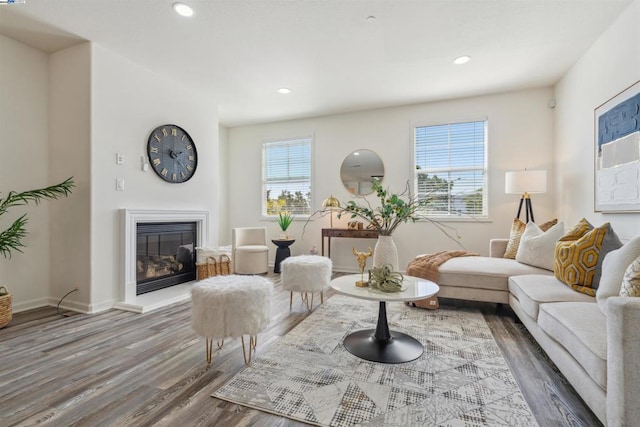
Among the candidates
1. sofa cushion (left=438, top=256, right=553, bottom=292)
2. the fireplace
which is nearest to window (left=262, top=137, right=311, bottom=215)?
the fireplace

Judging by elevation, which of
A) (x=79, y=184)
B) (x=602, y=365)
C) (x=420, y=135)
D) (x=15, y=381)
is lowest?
(x=15, y=381)

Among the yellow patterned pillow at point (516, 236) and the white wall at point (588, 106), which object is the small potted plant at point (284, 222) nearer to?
the yellow patterned pillow at point (516, 236)

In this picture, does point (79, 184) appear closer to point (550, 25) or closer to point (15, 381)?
point (15, 381)

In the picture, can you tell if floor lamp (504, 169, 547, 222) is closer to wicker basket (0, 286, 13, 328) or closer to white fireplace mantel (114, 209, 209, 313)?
white fireplace mantel (114, 209, 209, 313)

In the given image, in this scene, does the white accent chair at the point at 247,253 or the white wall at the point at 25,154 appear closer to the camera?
the white wall at the point at 25,154

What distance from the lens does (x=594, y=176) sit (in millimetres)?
2900

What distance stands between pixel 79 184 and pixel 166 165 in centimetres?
90

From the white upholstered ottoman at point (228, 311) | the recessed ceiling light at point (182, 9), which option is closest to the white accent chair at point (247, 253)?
the white upholstered ottoman at point (228, 311)

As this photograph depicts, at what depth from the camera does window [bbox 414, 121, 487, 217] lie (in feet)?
13.7

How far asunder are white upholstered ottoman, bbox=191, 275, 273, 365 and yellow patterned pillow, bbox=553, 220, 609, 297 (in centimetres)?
212

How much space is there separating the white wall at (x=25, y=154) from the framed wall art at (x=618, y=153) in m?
5.28

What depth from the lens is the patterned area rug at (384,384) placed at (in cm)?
140

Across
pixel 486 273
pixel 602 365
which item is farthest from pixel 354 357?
pixel 486 273

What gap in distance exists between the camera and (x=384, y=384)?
165 centimetres
